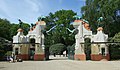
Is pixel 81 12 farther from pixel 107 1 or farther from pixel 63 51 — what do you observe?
pixel 63 51

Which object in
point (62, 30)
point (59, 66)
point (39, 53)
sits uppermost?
point (62, 30)

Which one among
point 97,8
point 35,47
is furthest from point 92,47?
point 97,8

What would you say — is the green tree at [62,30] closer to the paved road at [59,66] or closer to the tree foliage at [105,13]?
the tree foliage at [105,13]

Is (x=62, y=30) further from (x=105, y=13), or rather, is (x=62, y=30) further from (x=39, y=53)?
(x=39, y=53)

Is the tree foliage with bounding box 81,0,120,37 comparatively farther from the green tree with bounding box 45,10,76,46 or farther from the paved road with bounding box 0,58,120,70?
the paved road with bounding box 0,58,120,70

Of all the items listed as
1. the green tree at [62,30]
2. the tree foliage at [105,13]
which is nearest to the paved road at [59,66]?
the tree foliage at [105,13]

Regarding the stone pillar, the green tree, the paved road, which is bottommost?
the paved road

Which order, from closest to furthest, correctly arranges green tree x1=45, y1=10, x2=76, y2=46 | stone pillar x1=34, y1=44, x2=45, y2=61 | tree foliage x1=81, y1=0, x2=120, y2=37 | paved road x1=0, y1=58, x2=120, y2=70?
paved road x1=0, y1=58, x2=120, y2=70
stone pillar x1=34, y1=44, x2=45, y2=61
tree foliage x1=81, y1=0, x2=120, y2=37
green tree x1=45, y1=10, x2=76, y2=46

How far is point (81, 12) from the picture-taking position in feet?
170

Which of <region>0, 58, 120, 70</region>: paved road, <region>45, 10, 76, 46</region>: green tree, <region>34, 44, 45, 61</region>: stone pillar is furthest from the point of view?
<region>45, 10, 76, 46</region>: green tree

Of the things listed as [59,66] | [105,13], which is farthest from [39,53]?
[105,13]

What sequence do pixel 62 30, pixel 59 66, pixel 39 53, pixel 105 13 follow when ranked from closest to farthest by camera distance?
pixel 59 66 → pixel 39 53 → pixel 105 13 → pixel 62 30

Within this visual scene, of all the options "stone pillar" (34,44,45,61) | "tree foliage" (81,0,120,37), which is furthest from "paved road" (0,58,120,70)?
"tree foliage" (81,0,120,37)

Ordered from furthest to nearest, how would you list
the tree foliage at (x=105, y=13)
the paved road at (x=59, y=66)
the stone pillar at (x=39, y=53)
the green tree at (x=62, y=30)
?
the green tree at (x=62, y=30) → the tree foliage at (x=105, y=13) → the stone pillar at (x=39, y=53) → the paved road at (x=59, y=66)
